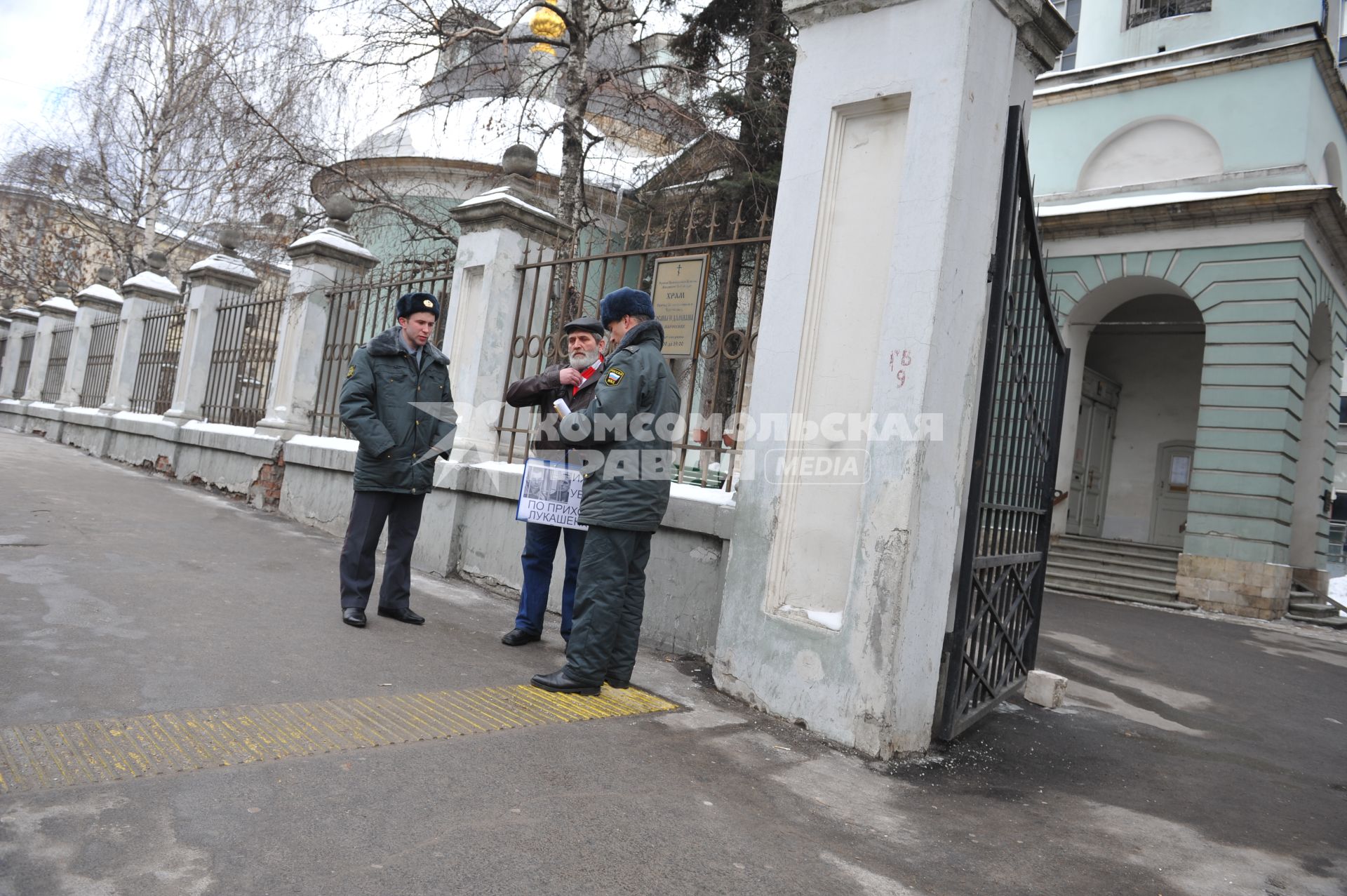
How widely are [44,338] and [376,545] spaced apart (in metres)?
16.9

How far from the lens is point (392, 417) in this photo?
5195 mm

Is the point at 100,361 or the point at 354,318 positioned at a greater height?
the point at 354,318

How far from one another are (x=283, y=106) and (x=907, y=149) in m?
13.1

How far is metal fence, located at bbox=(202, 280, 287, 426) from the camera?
33.6 ft

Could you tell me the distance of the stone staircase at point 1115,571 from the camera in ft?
44.3

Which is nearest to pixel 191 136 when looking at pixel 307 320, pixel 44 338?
pixel 44 338

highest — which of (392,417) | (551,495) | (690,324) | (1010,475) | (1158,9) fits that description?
(1158,9)

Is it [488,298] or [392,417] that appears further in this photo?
[488,298]

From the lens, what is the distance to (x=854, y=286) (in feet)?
14.1

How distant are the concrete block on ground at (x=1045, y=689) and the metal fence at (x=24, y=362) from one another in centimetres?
2127

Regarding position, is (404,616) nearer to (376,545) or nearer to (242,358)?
(376,545)

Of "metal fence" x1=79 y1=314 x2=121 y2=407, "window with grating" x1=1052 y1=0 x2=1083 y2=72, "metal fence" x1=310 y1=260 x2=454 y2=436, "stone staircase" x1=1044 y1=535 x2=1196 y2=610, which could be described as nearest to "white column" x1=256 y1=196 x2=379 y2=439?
"metal fence" x1=310 y1=260 x2=454 y2=436

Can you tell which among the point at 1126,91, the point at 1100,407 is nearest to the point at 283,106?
the point at 1126,91

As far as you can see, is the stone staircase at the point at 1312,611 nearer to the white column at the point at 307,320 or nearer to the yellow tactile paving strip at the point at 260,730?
the yellow tactile paving strip at the point at 260,730
